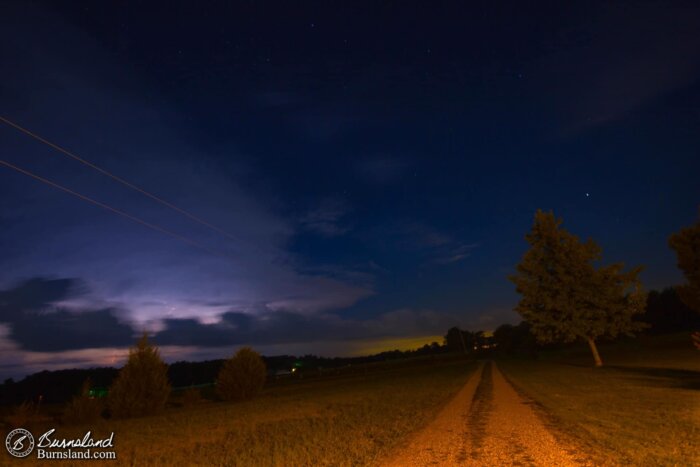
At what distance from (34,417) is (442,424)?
77.6 feet

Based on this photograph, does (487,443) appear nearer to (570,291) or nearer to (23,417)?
(23,417)

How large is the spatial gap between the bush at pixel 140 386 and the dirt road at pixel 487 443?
807 inches

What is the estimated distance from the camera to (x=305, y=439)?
14070 millimetres

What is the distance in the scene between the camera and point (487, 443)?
37.5ft

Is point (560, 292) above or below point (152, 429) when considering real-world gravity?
above

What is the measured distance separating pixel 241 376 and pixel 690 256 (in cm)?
3870

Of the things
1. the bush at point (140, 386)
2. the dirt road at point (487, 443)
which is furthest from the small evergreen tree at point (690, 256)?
the bush at point (140, 386)

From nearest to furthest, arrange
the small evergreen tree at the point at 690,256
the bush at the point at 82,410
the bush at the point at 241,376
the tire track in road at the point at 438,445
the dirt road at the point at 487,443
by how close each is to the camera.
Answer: the dirt road at the point at 487,443, the tire track in road at the point at 438,445, the bush at the point at 82,410, the small evergreen tree at the point at 690,256, the bush at the point at 241,376

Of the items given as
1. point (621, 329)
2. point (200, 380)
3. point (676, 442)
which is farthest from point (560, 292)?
point (200, 380)

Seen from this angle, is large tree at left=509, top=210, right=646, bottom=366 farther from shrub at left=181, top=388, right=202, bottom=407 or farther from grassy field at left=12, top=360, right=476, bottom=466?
shrub at left=181, top=388, right=202, bottom=407

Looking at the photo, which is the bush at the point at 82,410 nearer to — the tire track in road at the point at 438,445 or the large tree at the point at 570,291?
the tire track in road at the point at 438,445

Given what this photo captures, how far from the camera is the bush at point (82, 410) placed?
25.5m

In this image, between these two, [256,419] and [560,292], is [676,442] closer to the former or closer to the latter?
[256,419]

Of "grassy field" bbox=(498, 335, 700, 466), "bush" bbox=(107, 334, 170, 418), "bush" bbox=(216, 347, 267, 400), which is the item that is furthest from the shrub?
"grassy field" bbox=(498, 335, 700, 466)
